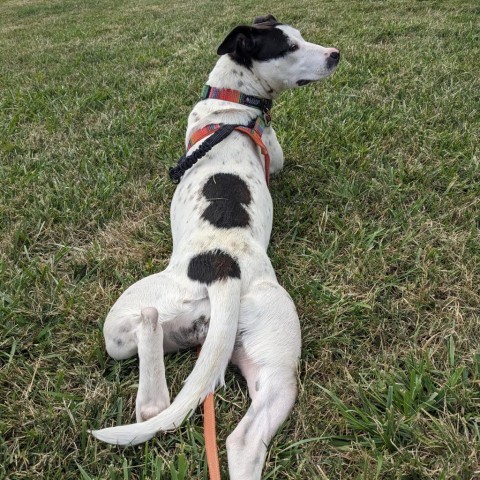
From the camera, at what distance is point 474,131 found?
12.4ft

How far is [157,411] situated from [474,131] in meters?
3.28

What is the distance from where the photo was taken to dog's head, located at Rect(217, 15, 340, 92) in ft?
10.6

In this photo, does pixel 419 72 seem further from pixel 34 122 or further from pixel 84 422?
pixel 84 422

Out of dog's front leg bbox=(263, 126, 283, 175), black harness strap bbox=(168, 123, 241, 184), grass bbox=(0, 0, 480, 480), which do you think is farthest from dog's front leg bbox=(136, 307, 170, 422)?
dog's front leg bbox=(263, 126, 283, 175)

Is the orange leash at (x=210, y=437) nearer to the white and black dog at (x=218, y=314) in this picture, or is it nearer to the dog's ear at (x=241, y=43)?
the white and black dog at (x=218, y=314)

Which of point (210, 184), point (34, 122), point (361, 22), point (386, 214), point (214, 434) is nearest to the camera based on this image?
point (214, 434)

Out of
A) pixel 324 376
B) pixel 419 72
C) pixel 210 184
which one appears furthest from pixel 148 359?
Result: pixel 419 72

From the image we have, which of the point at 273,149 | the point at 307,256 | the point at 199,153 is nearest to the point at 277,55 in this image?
the point at 273,149

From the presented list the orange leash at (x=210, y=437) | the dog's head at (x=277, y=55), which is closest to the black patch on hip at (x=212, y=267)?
the orange leash at (x=210, y=437)

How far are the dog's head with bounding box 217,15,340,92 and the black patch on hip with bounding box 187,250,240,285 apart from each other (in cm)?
162

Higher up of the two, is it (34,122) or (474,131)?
(34,122)

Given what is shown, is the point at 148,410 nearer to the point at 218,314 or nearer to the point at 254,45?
the point at 218,314

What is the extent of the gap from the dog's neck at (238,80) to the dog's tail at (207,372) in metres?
1.68

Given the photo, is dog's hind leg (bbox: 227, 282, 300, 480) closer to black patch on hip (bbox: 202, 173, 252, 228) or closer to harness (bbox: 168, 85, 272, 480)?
black patch on hip (bbox: 202, 173, 252, 228)
